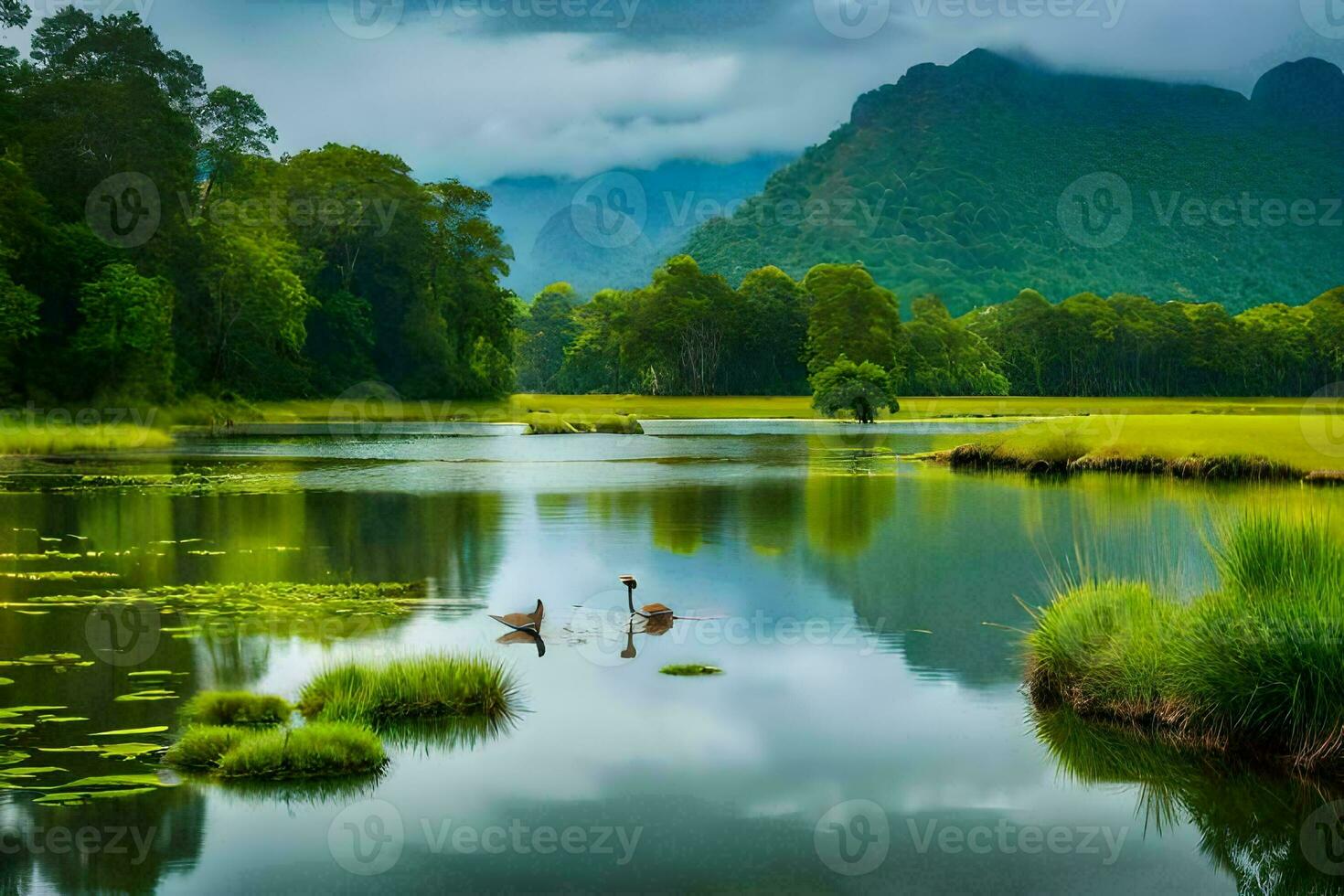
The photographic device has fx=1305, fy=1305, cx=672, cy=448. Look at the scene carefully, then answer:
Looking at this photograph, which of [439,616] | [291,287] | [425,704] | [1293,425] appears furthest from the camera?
[291,287]

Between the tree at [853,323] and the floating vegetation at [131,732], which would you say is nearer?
the floating vegetation at [131,732]

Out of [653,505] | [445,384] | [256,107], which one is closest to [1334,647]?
[653,505]

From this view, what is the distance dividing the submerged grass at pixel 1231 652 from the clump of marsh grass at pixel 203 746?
24.0 ft

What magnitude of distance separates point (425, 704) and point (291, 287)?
71933 mm

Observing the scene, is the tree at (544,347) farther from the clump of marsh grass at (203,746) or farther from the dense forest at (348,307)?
the clump of marsh grass at (203,746)

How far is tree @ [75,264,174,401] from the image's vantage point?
60.8m

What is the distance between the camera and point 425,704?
1168 centimetres

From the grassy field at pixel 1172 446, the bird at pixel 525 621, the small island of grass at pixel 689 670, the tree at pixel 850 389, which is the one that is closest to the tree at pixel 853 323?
the tree at pixel 850 389

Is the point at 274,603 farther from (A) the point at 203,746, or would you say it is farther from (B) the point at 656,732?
(B) the point at 656,732

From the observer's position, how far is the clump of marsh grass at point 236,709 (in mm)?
10945

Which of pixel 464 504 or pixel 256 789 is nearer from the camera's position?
pixel 256 789

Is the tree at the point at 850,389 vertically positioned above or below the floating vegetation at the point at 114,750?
above

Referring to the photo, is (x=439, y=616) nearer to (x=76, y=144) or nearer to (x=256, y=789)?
(x=256, y=789)

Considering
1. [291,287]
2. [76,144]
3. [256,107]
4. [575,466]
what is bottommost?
[575,466]
